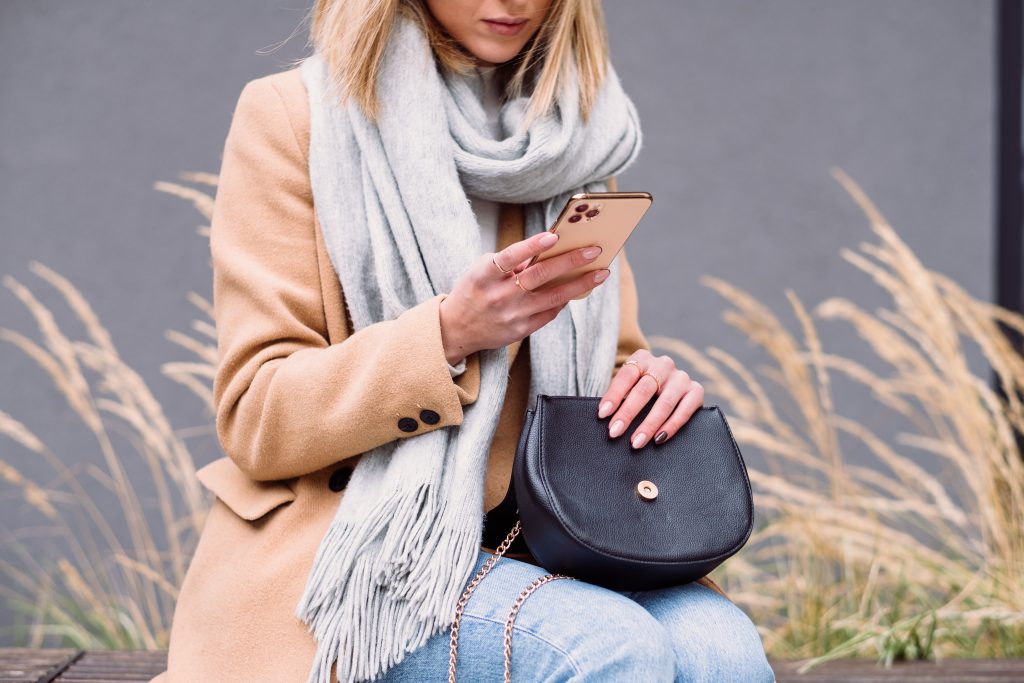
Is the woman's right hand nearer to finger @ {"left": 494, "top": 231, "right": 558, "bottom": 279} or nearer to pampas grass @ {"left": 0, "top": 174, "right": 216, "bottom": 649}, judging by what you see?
finger @ {"left": 494, "top": 231, "right": 558, "bottom": 279}

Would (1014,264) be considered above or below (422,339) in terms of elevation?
below

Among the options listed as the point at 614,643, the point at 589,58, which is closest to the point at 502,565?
the point at 614,643

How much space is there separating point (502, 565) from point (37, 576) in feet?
6.73

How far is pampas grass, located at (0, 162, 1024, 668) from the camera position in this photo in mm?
2348

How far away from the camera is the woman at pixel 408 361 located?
1242mm

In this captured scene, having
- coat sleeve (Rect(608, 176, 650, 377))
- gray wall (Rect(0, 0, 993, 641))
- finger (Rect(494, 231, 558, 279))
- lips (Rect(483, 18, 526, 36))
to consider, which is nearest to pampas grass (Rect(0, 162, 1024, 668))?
gray wall (Rect(0, 0, 993, 641))

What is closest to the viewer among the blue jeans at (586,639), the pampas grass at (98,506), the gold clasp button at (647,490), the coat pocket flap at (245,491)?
the blue jeans at (586,639)

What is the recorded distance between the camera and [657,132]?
3.09 metres

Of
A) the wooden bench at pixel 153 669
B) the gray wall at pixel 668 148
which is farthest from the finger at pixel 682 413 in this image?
the gray wall at pixel 668 148

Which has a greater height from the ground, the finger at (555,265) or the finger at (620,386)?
the finger at (555,265)

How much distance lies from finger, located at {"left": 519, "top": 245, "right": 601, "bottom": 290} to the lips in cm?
48

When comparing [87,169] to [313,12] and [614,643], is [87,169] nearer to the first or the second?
[313,12]

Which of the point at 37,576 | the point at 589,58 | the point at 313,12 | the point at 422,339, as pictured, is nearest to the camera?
the point at 422,339

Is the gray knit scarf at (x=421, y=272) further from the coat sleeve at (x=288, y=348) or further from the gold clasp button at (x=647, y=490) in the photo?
the gold clasp button at (x=647, y=490)
